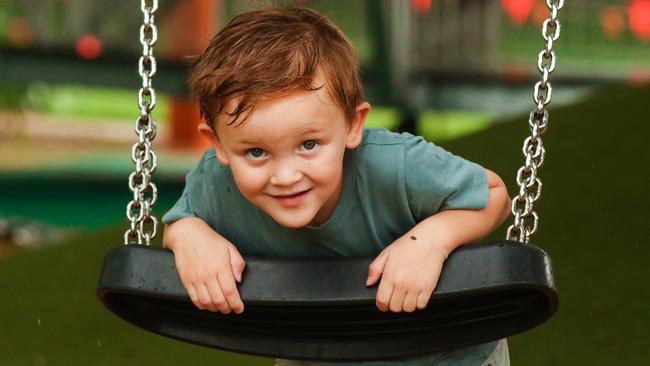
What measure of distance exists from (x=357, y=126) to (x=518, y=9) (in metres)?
8.06

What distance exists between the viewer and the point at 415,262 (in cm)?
191

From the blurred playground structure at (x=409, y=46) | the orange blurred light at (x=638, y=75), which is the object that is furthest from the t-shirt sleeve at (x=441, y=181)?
the orange blurred light at (x=638, y=75)

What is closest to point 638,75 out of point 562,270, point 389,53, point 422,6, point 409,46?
point 422,6

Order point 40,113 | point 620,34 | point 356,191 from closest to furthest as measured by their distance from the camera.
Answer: point 356,191 → point 620,34 → point 40,113

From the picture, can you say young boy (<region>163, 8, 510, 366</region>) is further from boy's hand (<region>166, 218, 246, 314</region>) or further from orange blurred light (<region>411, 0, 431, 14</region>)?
orange blurred light (<region>411, 0, 431, 14</region>)

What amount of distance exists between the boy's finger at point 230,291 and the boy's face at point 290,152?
147mm

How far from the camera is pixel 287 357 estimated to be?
2146mm

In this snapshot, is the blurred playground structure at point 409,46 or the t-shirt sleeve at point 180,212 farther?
the blurred playground structure at point 409,46

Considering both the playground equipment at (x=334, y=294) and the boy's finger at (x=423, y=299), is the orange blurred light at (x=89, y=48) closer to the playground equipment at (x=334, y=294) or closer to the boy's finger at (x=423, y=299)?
the playground equipment at (x=334, y=294)

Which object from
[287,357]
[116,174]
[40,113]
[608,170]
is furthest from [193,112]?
[287,357]

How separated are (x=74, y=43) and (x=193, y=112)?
4.38 meters

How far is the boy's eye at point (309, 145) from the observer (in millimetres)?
1859

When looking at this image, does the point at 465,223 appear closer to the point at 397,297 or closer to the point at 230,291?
the point at 397,297

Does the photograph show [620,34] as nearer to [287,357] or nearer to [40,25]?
[40,25]
